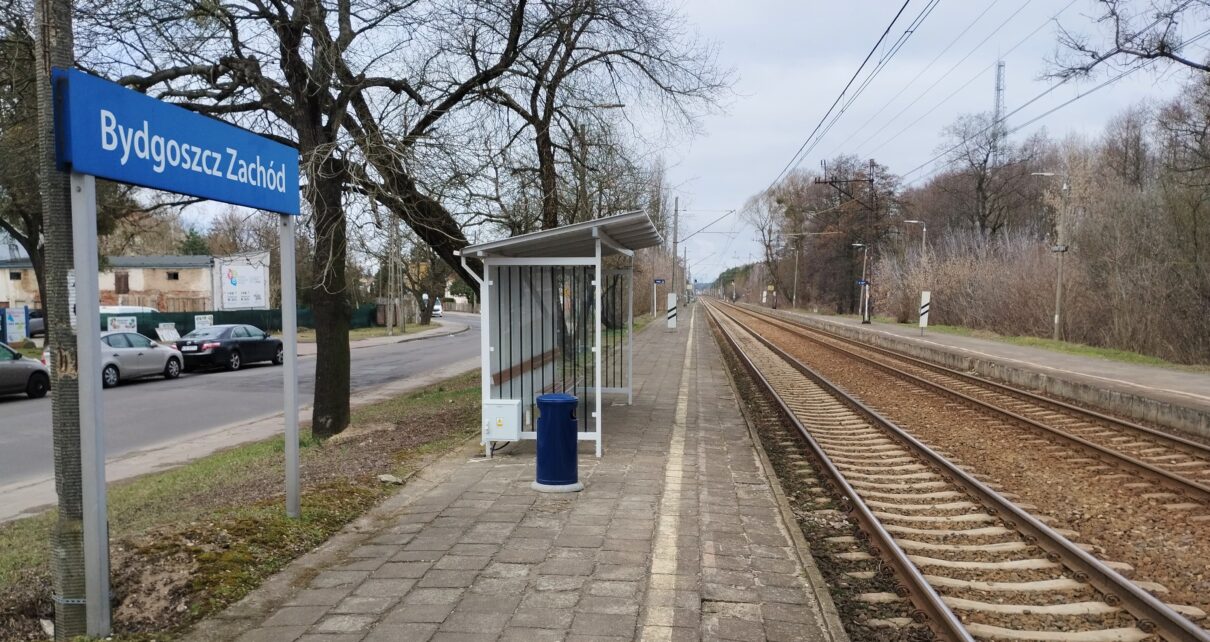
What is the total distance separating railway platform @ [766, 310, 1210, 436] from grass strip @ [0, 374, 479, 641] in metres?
10.6

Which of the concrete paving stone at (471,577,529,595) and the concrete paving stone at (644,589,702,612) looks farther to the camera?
the concrete paving stone at (471,577,529,595)

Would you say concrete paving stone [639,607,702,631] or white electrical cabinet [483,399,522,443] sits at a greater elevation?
white electrical cabinet [483,399,522,443]

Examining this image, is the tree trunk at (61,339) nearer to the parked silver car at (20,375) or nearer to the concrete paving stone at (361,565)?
the concrete paving stone at (361,565)

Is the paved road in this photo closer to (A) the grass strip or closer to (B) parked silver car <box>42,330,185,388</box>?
(B) parked silver car <box>42,330,185,388</box>

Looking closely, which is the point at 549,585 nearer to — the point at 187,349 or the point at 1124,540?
the point at 1124,540

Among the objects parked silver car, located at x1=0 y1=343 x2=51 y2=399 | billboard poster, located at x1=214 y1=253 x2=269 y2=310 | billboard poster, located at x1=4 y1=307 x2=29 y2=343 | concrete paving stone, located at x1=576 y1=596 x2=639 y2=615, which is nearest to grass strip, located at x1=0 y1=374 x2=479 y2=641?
concrete paving stone, located at x1=576 y1=596 x2=639 y2=615

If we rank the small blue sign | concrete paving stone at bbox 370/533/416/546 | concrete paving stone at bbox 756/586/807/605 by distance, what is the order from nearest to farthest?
the small blue sign → concrete paving stone at bbox 756/586/807/605 → concrete paving stone at bbox 370/533/416/546

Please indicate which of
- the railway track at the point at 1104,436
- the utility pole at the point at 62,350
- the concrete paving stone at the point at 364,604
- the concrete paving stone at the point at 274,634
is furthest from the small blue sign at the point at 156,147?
the railway track at the point at 1104,436

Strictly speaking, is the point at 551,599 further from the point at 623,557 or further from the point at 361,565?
the point at 361,565

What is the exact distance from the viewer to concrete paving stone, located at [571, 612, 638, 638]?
3.95 metres

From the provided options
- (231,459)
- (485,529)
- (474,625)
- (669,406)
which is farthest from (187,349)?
(474,625)

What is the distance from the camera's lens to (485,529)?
577 centimetres

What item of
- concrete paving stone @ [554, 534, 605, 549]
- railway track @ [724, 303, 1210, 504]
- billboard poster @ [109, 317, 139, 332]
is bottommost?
railway track @ [724, 303, 1210, 504]

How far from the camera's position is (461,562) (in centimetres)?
503
